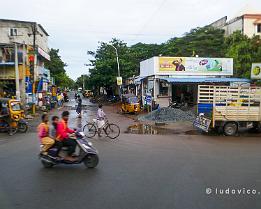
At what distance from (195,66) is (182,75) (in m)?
1.55

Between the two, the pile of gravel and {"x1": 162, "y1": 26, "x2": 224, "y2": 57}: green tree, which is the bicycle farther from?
{"x1": 162, "y1": 26, "x2": 224, "y2": 57}: green tree

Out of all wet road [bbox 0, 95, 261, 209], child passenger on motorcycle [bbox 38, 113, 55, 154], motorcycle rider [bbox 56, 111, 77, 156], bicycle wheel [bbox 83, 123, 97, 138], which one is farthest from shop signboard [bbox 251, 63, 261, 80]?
child passenger on motorcycle [bbox 38, 113, 55, 154]

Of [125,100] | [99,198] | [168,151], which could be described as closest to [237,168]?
[168,151]

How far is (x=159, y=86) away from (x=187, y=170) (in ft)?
71.6

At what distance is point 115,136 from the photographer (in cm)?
1549

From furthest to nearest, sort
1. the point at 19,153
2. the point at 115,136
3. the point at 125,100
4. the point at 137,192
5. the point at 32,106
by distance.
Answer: the point at 125,100
the point at 32,106
the point at 115,136
the point at 19,153
the point at 137,192

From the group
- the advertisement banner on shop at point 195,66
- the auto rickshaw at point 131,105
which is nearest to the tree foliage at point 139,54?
the advertisement banner on shop at point 195,66

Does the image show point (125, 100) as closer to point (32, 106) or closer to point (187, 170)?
point (32, 106)

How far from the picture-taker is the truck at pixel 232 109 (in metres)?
16.6

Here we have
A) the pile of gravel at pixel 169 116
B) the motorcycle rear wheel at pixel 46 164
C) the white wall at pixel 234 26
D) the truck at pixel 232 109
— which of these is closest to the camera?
the motorcycle rear wheel at pixel 46 164

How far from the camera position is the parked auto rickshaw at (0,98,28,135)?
1697 cm

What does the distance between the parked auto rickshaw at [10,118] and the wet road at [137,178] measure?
161 inches

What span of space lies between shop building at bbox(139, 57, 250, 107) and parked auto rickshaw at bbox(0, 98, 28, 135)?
1455 centimetres

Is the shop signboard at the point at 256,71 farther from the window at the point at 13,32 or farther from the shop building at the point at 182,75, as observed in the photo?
the window at the point at 13,32
